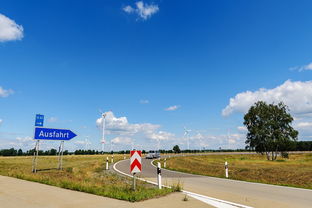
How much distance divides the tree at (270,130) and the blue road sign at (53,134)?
132 ft

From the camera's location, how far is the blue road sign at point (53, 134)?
16.4m

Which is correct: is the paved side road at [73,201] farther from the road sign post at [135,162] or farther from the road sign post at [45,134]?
the road sign post at [45,134]

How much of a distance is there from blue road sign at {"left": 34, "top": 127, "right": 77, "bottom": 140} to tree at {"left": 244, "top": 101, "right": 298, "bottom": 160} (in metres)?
40.2

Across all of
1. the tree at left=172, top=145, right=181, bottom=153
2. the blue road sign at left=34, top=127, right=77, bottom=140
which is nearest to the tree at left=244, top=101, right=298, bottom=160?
the blue road sign at left=34, top=127, right=77, bottom=140

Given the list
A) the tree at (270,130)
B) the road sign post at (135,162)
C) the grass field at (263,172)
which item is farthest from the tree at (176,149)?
the road sign post at (135,162)

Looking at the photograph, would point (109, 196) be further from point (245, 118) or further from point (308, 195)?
point (245, 118)

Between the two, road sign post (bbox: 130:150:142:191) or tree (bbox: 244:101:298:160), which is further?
tree (bbox: 244:101:298:160)

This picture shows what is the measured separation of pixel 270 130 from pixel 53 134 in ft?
142

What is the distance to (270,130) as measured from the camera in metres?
47.6

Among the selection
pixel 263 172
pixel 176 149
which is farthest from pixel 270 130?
pixel 176 149

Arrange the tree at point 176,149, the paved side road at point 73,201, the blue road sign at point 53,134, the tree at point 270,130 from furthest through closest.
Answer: the tree at point 176,149, the tree at point 270,130, the blue road sign at point 53,134, the paved side road at point 73,201

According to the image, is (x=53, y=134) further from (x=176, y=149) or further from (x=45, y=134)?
(x=176, y=149)

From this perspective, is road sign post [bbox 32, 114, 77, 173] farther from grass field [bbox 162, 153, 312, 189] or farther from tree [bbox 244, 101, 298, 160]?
tree [bbox 244, 101, 298, 160]

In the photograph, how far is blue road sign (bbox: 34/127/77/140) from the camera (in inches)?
645
